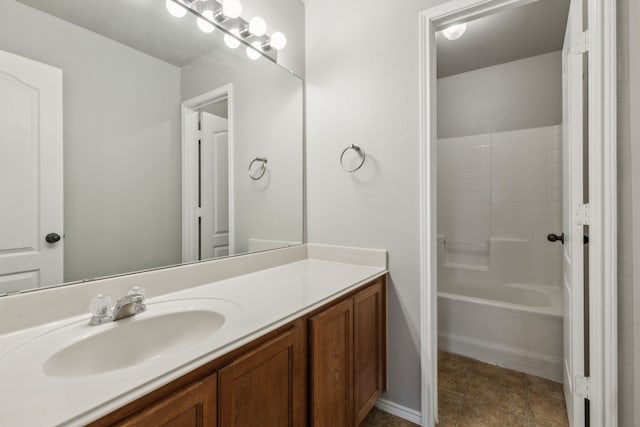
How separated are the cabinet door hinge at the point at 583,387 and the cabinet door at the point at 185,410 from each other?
4.61 ft

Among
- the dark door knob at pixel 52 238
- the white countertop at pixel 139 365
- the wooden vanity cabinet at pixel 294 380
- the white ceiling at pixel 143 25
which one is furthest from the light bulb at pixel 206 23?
the wooden vanity cabinet at pixel 294 380

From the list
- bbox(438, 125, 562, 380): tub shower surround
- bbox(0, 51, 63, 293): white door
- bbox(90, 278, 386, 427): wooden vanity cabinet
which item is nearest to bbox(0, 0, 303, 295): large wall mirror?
bbox(0, 51, 63, 293): white door

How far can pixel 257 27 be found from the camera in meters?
1.54

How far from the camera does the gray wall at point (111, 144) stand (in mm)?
956

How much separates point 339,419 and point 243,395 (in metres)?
0.58

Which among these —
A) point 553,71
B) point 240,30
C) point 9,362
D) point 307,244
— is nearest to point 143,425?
point 9,362

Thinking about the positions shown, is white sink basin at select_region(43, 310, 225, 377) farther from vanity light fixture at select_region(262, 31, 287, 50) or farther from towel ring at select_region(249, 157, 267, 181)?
vanity light fixture at select_region(262, 31, 287, 50)

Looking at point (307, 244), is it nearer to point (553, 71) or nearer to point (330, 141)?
point (330, 141)

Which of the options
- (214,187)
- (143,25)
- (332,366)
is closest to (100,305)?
(214,187)

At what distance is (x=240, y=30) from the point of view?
152cm

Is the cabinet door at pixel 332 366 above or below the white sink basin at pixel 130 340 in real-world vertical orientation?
below

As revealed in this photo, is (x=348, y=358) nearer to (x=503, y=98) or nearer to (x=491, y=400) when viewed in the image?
(x=491, y=400)

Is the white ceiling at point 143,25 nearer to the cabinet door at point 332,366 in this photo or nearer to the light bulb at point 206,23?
the light bulb at point 206,23

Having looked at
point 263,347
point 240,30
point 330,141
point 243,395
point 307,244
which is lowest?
point 243,395
